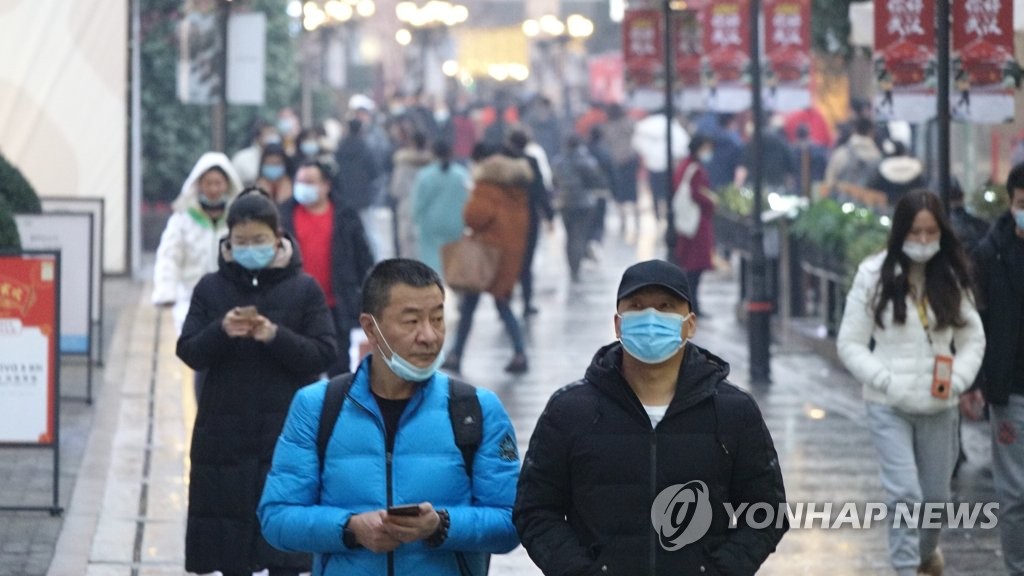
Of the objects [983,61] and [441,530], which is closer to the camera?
[441,530]

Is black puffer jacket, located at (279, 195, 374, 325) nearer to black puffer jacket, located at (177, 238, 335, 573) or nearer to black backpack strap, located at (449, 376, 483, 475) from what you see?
black puffer jacket, located at (177, 238, 335, 573)

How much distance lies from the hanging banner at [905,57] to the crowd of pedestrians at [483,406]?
119 cm

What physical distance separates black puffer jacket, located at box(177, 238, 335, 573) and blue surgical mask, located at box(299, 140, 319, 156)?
14506 mm

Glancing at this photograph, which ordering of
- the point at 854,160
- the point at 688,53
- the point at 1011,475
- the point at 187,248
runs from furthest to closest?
the point at 854,160, the point at 688,53, the point at 187,248, the point at 1011,475

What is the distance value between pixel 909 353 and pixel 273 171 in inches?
300

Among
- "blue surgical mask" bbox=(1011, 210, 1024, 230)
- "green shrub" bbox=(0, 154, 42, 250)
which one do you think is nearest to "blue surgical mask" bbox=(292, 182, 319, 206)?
"green shrub" bbox=(0, 154, 42, 250)

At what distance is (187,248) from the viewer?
11.2 m

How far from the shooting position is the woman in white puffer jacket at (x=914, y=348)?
8.66 meters

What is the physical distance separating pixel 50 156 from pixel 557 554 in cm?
1803

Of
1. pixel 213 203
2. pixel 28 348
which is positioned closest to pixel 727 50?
pixel 213 203

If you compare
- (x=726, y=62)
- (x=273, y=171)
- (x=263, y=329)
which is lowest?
(x=263, y=329)

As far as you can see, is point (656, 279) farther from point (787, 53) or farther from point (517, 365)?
point (787, 53)

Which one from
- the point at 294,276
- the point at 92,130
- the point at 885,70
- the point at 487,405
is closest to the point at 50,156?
the point at 92,130

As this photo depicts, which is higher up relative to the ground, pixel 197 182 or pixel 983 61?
pixel 983 61
